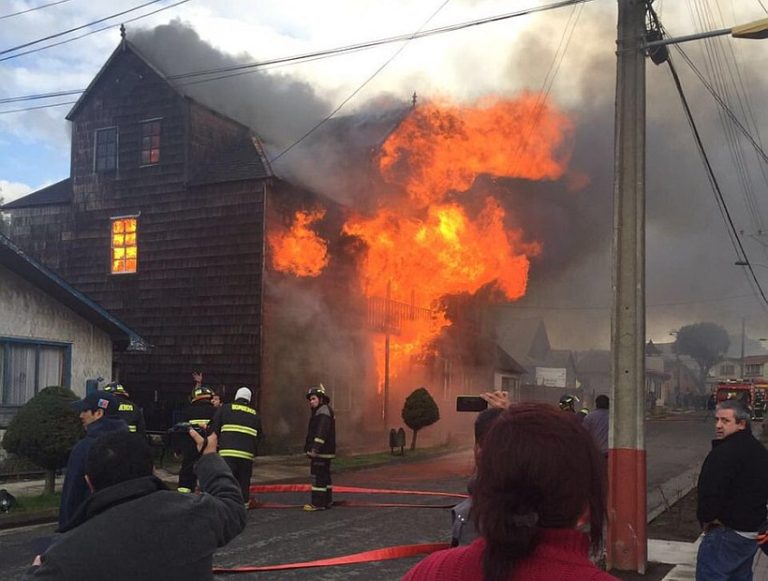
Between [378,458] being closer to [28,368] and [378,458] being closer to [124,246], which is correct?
[28,368]

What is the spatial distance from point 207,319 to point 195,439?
56.6 feet

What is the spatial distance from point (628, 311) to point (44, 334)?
39.8 ft

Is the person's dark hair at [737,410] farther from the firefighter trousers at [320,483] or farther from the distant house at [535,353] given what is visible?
the distant house at [535,353]

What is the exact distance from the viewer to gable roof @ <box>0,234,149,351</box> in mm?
14525

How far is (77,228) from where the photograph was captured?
22359mm

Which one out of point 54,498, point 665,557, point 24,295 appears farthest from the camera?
point 24,295

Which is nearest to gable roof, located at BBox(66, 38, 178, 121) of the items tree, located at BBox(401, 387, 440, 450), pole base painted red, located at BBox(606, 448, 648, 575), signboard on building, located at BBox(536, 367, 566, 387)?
tree, located at BBox(401, 387, 440, 450)

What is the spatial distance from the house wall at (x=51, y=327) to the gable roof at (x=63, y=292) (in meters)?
0.14

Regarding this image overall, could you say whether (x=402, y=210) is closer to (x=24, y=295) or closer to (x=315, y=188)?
(x=315, y=188)

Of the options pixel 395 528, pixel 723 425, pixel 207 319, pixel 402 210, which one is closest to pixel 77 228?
pixel 207 319

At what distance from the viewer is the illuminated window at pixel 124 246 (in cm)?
2167

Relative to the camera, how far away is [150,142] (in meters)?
21.5

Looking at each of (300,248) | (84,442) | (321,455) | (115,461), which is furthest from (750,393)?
(115,461)

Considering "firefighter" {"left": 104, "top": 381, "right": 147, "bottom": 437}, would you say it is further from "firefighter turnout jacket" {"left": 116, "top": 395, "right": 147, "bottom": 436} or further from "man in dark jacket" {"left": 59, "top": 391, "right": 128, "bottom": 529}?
"man in dark jacket" {"left": 59, "top": 391, "right": 128, "bottom": 529}
